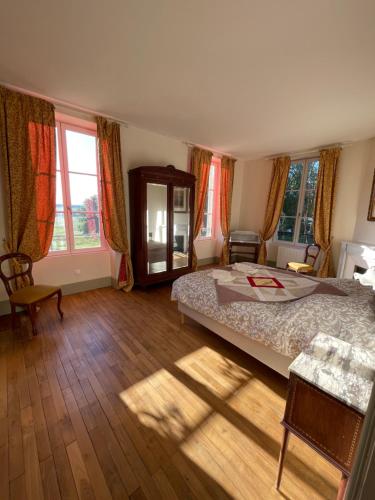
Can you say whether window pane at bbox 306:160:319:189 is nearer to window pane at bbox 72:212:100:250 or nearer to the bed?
the bed

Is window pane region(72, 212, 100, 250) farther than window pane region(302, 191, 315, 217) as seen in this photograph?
No

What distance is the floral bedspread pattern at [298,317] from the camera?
1.35 meters

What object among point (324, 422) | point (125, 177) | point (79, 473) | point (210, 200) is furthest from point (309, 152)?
point (79, 473)

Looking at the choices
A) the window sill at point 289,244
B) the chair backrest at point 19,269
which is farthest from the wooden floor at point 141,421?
the window sill at point 289,244

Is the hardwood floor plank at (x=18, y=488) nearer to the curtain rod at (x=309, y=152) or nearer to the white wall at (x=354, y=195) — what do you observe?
the white wall at (x=354, y=195)

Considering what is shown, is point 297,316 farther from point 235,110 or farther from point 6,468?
point 235,110

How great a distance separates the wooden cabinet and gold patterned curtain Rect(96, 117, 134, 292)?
177 millimetres

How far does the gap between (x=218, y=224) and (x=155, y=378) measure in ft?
13.2

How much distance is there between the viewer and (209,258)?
5.20 m

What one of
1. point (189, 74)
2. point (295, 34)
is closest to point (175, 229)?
point (189, 74)

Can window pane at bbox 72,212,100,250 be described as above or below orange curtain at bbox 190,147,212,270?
A: below

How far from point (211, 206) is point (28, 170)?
141 inches

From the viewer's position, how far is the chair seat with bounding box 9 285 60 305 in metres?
2.12

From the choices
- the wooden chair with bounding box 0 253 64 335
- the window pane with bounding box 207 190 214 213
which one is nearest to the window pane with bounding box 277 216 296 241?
the window pane with bounding box 207 190 214 213
